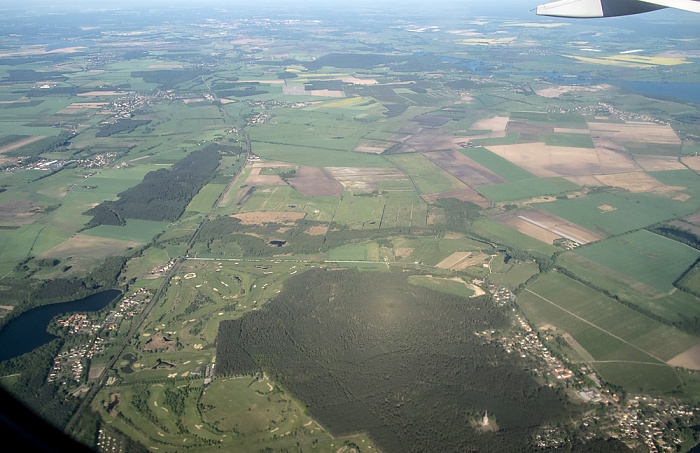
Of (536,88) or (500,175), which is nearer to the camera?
(500,175)

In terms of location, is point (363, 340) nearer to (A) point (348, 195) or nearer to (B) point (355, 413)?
(B) point (355, 413)

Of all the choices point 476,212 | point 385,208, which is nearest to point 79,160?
point 385,208

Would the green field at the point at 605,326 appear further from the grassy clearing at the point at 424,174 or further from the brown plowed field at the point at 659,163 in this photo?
the brown plowed field at the point at 659,163

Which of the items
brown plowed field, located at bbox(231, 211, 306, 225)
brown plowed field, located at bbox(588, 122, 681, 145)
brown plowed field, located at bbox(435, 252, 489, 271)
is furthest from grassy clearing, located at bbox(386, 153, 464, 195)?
brown plowed field, located at bbox(588, 122, 681, 145)

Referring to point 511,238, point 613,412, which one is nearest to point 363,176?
point 511,238

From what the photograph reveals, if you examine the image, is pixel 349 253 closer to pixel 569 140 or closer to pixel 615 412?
pixel 615 412

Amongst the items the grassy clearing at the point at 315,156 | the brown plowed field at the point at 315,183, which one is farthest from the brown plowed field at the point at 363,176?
the grassy clearing at the point at 315,156
